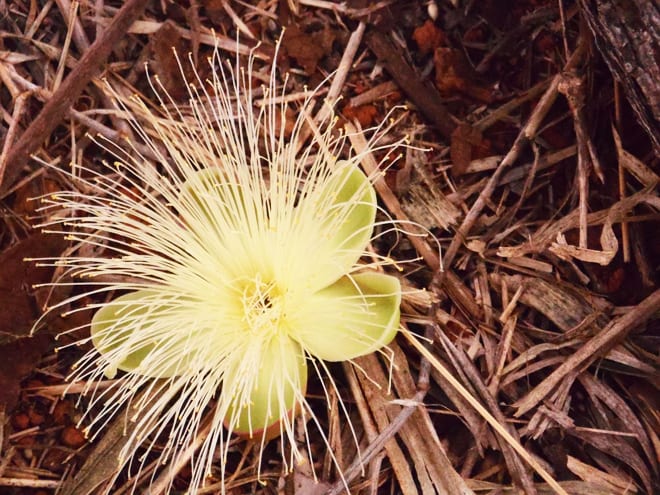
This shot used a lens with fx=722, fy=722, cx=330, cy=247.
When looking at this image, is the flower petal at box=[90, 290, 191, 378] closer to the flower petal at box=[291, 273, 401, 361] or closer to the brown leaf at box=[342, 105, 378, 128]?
the flower petal at box=[291, 273, 401, 361]

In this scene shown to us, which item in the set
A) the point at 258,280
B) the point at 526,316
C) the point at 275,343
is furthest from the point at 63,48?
the point at 526,316

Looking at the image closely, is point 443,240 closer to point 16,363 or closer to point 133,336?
point 133,336

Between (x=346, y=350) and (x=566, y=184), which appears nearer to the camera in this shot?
(x=346, y=350)

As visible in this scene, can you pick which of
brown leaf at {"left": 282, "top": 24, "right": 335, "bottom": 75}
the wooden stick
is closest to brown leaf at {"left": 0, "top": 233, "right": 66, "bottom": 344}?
the wooden stick

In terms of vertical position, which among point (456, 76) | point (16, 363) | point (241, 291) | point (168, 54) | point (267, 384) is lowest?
point (267, 384)

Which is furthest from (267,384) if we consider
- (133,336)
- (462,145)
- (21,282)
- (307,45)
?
(307,45)

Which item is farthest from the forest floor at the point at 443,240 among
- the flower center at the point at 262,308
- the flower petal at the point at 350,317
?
the flower center at the point at 262,308

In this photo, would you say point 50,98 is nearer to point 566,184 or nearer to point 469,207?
point 469,207
